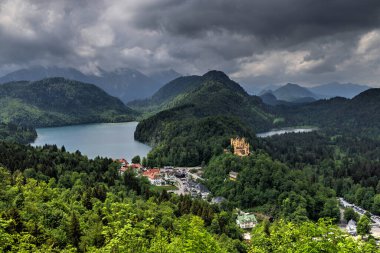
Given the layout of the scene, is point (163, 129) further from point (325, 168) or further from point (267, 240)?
point (267, 240)

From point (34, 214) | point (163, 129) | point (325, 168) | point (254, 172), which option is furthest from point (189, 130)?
point (34, 214)

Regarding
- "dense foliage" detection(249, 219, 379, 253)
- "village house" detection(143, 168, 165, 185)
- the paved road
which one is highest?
"dense foliage" detection(249, 219, 379, 253)

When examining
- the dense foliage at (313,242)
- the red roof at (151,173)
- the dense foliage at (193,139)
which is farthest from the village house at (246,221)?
the dense foliage at (193,139)

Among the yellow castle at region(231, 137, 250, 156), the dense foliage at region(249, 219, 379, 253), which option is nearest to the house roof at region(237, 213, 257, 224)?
the yellow castle at region(231, 137, 250, 156)

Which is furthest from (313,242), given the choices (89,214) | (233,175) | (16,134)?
(16,134)

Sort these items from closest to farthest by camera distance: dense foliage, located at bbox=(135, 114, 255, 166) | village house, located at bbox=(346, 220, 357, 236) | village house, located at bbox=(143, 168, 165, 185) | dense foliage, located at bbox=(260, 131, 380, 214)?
village house, located at bbox=(346, 220, 357, 236) < dense foliage, located at bbox=(260, 131, 380, 214) < village house, located at bbox=(143, 168, 165, 185) < dense foliage, located at bbox=(135, 114, 255, 166)

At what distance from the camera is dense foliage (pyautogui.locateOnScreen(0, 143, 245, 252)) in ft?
55.9

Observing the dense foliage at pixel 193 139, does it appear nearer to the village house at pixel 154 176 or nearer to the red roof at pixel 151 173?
the red roof at pixel 151 173

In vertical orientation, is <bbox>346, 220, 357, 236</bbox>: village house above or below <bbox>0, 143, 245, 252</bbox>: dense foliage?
below

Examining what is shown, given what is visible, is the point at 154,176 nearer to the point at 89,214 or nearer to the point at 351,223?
the point at 351,223

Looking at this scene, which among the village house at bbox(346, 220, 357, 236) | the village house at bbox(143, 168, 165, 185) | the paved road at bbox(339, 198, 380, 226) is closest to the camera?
the village house at bbox(346, 220, 357, 236)

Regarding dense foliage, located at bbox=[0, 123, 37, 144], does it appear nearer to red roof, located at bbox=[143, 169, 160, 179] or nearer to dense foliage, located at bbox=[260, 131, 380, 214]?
red roof, located at bbox=[143, 169, 160, 179]

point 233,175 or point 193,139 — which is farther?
point 193,139

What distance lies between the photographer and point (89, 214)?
39.9 m
